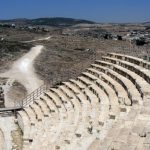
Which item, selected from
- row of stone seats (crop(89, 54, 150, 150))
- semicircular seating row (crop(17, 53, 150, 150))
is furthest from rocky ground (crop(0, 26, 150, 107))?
row of stone seats (crop(89, 54, 150, 150))

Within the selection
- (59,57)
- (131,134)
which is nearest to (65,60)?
(59,57)

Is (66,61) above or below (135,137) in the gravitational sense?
below

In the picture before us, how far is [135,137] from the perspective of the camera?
1238cm

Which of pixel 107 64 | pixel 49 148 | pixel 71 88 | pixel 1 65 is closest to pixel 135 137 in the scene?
pixel 49 148

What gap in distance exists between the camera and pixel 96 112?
19500 millimetres

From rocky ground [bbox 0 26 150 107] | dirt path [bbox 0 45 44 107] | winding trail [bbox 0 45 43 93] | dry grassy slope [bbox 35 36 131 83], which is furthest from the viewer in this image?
dry grassy slope [bbox 35 36 131 83]

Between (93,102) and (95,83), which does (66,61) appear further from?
(93,102)

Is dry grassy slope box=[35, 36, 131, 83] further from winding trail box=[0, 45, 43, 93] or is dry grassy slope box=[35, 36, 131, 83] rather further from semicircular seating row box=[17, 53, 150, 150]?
semicircular seating row box=[17, 53, 150, 150]

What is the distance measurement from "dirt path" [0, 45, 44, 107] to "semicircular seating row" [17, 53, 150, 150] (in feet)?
25.9

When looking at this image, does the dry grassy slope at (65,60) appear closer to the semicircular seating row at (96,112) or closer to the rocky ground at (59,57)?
the rocky ground at (59,57)

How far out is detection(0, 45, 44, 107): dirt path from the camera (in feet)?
124

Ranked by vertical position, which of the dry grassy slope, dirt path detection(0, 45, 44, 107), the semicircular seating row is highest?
the semicircular seating row

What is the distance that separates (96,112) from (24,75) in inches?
959

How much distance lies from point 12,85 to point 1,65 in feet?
35.1
